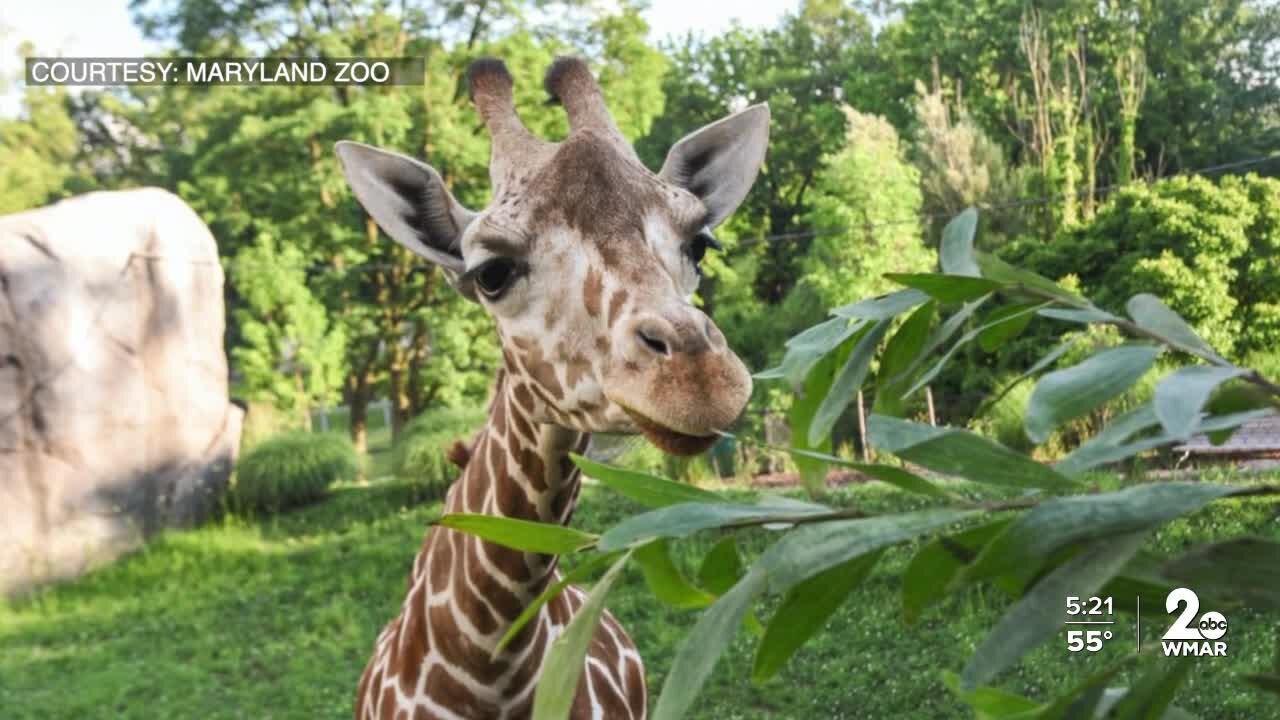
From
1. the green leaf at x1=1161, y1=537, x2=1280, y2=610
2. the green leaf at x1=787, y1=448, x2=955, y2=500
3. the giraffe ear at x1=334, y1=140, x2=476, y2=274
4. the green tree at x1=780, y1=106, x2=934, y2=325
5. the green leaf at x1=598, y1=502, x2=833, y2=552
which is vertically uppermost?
the green tree at x1=780, y1=106, x2=934, y2=325

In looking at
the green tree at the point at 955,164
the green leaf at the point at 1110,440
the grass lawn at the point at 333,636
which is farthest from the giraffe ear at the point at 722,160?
the green tree at the point at 955,164

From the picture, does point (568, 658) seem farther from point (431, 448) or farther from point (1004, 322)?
point (431, 448)

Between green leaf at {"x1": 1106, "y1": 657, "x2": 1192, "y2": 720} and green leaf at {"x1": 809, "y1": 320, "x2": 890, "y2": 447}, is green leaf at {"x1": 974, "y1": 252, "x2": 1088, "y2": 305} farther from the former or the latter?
green leaf at {"x1": 1106, "y1": 657, "x2": 1192, "y2": 720}

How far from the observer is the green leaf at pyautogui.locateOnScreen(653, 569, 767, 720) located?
62 centimetres

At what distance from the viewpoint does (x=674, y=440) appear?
55.2 inches

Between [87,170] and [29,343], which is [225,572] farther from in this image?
[87,170]

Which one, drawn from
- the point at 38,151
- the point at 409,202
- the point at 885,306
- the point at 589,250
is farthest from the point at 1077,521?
the point at 38,151

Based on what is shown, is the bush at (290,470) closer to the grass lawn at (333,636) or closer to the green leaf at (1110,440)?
the grass lawn at (333,636)

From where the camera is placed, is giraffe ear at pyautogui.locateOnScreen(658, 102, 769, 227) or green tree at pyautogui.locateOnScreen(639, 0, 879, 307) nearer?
giraffe ear at pyautogui.locateOnScreen(658, 102, 769, 227)

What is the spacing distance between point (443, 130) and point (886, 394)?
1096 centimetres

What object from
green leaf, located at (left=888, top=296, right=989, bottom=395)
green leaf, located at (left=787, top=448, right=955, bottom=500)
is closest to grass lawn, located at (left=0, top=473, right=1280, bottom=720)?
green leaf, located at (left=888, top=296, right=989, bottom=395)

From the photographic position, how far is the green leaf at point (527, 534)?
77 cm

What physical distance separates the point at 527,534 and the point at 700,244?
3.40ft

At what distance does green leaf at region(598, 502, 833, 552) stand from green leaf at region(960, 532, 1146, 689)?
13 cm
